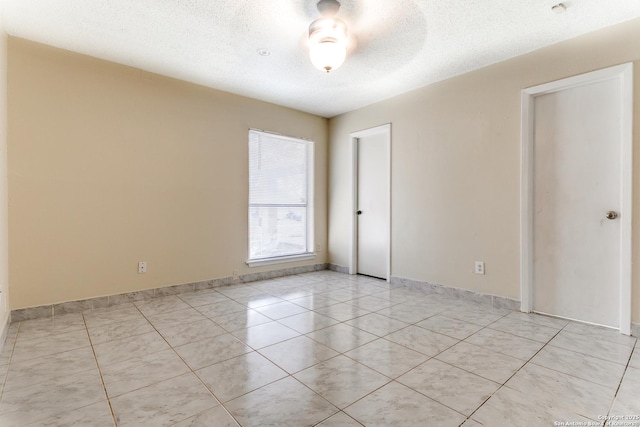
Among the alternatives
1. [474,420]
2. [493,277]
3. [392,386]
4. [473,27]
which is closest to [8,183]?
[392,386]

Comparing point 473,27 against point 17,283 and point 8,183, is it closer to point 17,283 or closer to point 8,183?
point 8,183

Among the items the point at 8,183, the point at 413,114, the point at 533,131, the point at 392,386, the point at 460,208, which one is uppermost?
the point at 413,114

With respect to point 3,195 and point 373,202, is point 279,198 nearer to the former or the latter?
point 373,202

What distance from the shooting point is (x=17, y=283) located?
2.73m

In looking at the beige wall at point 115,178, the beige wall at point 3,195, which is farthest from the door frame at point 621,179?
the beige wall at point 3,195

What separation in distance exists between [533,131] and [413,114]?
135 cm

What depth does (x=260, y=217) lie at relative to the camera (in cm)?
441

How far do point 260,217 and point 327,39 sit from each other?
8.52ft

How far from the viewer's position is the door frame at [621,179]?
2436 millimetres

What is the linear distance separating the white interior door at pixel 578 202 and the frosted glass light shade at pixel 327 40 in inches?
78.7

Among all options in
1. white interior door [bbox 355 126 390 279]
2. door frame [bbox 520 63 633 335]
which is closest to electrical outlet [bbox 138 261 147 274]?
white interior door [bbox 355 126 390 279]

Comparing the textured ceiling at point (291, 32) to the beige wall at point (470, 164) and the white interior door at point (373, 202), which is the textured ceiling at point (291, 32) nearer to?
the beige wall at point (470, 164)

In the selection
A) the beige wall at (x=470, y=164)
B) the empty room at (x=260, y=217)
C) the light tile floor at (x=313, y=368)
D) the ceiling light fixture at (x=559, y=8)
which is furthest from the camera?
the beige wall at (x=470, y=164)

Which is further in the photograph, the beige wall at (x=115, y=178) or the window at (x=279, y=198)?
the window at (x=279, y=198)
